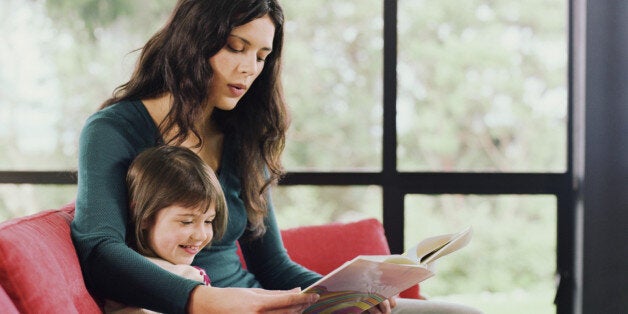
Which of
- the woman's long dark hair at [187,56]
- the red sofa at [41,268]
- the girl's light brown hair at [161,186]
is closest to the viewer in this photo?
the red sofa at [41,268]

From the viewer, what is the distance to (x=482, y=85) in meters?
3.33

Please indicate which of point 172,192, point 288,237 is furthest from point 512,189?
point 172,192

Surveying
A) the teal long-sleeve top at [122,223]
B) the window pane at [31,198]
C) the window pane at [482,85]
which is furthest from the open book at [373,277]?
the window pane at [31,198]

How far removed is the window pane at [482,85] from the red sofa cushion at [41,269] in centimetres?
184

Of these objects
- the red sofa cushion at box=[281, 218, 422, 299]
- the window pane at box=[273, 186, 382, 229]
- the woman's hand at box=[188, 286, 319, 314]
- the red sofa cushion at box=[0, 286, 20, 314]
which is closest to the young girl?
the woman's hand at box=[188, 286, 319, 314]

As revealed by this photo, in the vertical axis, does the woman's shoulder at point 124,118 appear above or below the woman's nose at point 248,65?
below

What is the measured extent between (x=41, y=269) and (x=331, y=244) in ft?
4.42

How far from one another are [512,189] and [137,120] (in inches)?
68.5

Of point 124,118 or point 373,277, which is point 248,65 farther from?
point 373,277

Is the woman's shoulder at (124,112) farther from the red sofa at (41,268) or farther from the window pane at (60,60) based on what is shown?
the window pane at (60,60)

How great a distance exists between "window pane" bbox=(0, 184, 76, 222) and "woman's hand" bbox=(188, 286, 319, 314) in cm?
197

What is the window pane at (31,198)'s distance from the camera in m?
3.31

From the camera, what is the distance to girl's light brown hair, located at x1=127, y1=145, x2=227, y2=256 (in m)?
1.62

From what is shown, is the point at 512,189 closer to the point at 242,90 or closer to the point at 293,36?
the point at 293,36
